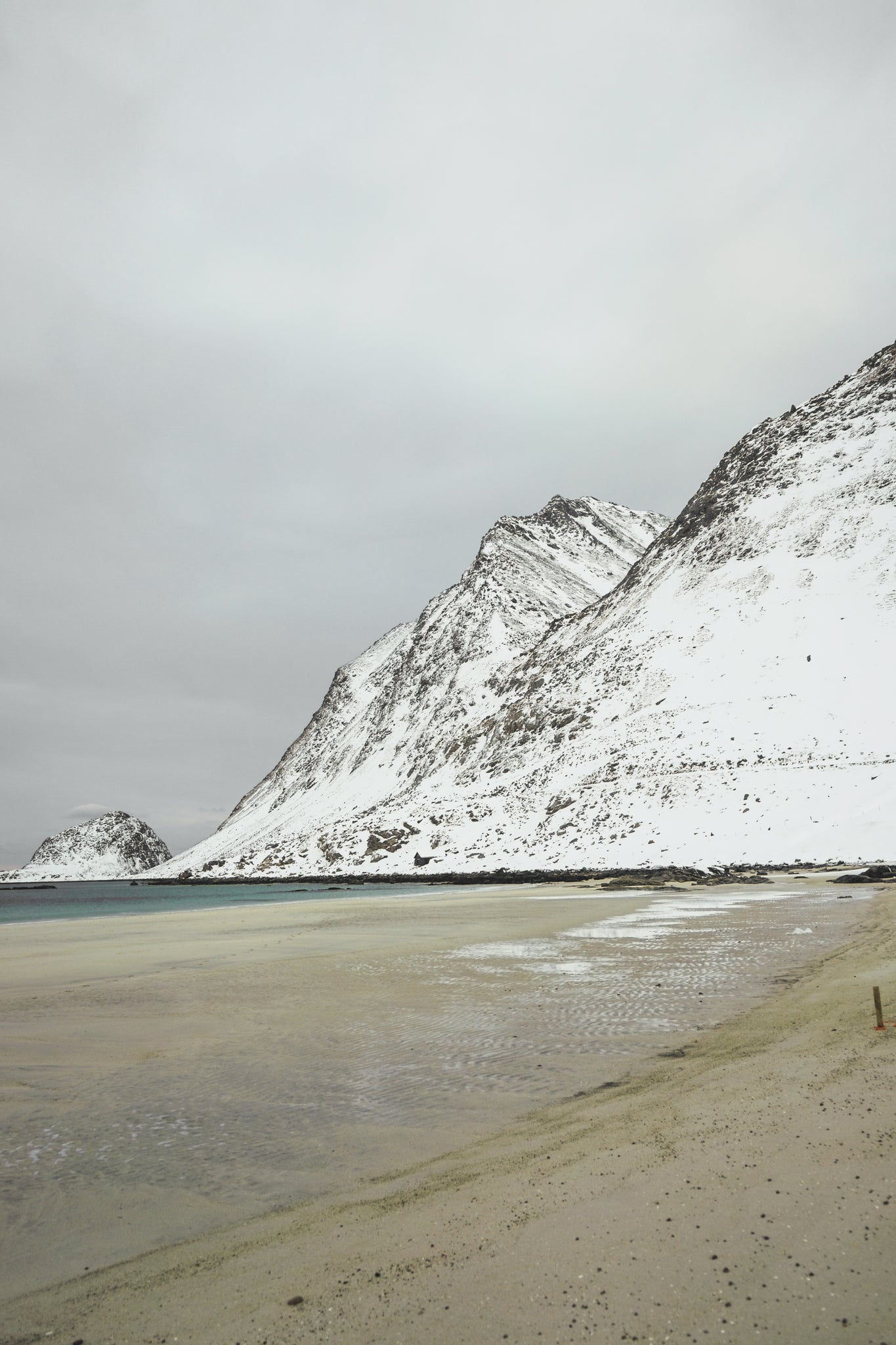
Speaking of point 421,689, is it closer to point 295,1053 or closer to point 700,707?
point 700,707

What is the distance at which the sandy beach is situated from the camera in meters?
3.21

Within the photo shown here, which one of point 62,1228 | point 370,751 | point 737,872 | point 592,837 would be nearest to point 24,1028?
point 62,1228

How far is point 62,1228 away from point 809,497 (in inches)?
3053

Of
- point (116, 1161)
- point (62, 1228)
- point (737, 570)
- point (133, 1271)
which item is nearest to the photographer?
point (133, 1271)

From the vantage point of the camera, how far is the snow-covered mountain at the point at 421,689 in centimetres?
9862

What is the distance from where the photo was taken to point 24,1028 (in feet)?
31.0

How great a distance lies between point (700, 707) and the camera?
56.9 meters

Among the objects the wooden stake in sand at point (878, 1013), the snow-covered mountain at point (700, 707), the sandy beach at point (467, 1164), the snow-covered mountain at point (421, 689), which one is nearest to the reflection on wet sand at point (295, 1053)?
the sandy beach at point (467, 1164)

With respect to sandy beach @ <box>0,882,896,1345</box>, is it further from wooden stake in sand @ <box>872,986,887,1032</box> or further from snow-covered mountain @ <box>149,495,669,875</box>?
snow-covered mountain @ <box>149,495,669,875</box>

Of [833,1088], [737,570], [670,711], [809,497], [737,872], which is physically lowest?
[737,872]

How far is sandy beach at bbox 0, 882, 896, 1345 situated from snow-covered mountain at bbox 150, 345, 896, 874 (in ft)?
113

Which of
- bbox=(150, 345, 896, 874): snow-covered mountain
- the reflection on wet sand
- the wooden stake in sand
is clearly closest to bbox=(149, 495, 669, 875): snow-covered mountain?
bbox=(150, 345, 896, 874): snow-covered mountain

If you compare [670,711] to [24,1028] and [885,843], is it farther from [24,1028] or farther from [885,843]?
[24,1028]

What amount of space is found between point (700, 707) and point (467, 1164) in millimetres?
55635
